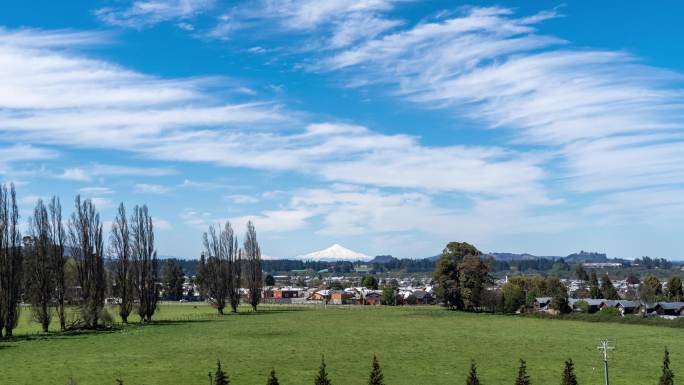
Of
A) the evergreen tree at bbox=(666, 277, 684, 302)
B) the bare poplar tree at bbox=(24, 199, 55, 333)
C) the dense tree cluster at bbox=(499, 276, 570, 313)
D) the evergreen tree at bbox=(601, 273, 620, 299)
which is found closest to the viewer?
the bare poplar tree at bbox=(24, 199, 55, 333)

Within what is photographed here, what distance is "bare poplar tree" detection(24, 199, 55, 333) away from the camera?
2843 inches

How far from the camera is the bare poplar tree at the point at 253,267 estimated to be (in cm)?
11981

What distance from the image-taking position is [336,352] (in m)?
52.5

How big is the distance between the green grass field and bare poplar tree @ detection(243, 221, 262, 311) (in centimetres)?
3553

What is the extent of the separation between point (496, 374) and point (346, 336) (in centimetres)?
2749

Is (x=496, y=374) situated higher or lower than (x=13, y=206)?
lower

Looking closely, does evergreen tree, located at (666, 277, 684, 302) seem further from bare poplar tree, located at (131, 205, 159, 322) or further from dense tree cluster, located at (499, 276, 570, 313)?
bare poplar tree, located at (131, 205, 159, 322)

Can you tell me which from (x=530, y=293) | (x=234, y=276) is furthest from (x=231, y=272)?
(x=530, y=293)

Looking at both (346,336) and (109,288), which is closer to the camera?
(346,336)

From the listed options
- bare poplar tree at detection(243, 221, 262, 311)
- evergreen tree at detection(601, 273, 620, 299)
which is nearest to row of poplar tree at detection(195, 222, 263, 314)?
bare poplar tree at detection(243, 221, 262, 311)

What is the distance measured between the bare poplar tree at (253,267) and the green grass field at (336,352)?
1399 inches

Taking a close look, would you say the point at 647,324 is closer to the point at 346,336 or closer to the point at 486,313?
the point at 486,313

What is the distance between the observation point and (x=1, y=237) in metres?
69.1

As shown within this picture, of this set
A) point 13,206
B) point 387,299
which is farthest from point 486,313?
point 13,206
